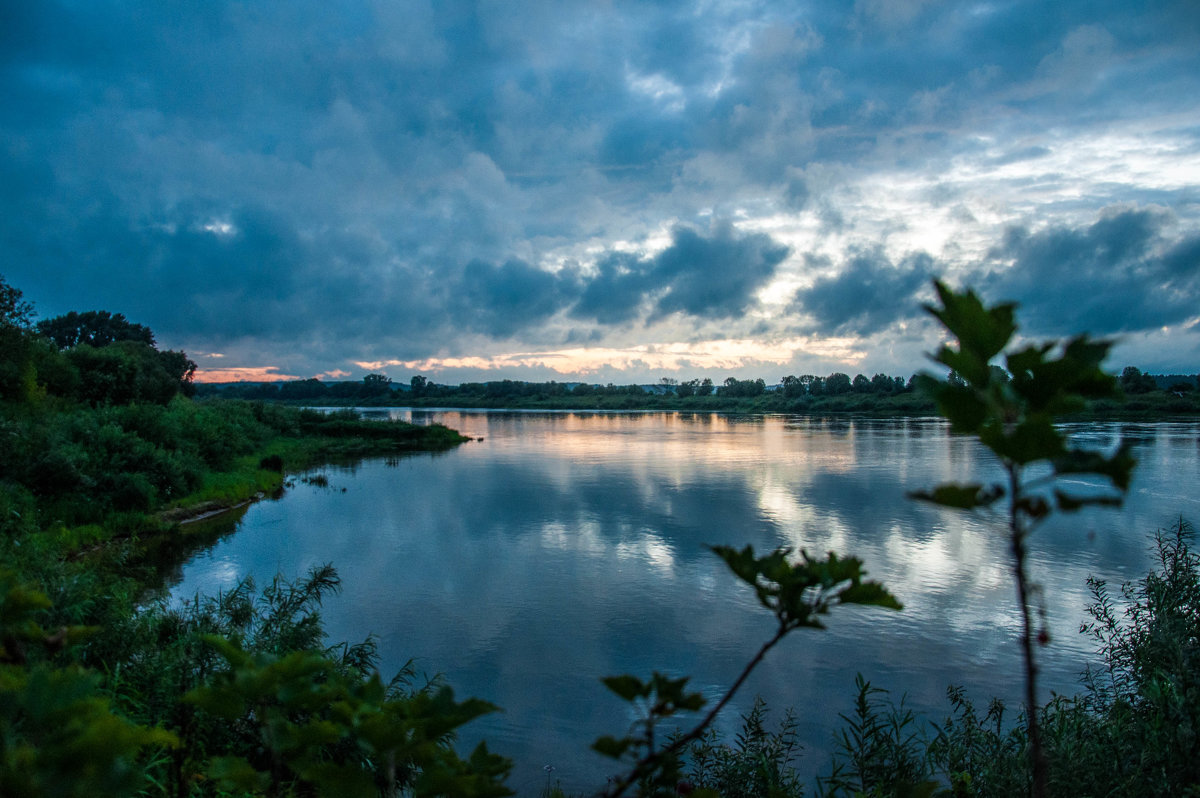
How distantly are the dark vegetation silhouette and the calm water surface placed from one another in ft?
1.95

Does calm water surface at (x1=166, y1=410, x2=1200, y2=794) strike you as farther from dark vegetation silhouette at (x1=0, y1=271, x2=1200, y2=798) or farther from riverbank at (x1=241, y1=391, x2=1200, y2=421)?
riverbank at (x1=241, y1=391, x2=1200, y2=421)

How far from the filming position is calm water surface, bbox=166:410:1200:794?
8320 mm

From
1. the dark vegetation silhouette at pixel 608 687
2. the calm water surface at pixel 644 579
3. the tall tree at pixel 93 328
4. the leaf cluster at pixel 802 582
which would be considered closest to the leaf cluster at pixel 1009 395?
the dark vegetation silhouette at pixel 608 687

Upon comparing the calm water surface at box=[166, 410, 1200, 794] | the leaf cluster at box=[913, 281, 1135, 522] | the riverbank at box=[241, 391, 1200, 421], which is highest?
the leaf cluster at box=[913, 281, 1135, 522]

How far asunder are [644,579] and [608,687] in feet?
40.4

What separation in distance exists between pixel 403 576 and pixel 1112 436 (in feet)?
146

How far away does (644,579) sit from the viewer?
42.7 ft

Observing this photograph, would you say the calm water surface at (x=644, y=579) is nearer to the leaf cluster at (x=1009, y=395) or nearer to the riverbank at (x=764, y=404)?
the leaf cluster at (x=1009, y=395)

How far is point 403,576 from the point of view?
43.6 ft

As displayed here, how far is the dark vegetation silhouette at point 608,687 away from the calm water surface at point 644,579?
1.95ft

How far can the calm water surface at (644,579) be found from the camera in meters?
8.32

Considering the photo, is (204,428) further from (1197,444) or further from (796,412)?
(796,412)

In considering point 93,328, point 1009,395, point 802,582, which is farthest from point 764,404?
point 1009,395

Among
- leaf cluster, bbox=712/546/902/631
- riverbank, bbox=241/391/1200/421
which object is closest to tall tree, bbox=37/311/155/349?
riverbank, bbox=241/391/1200/421
